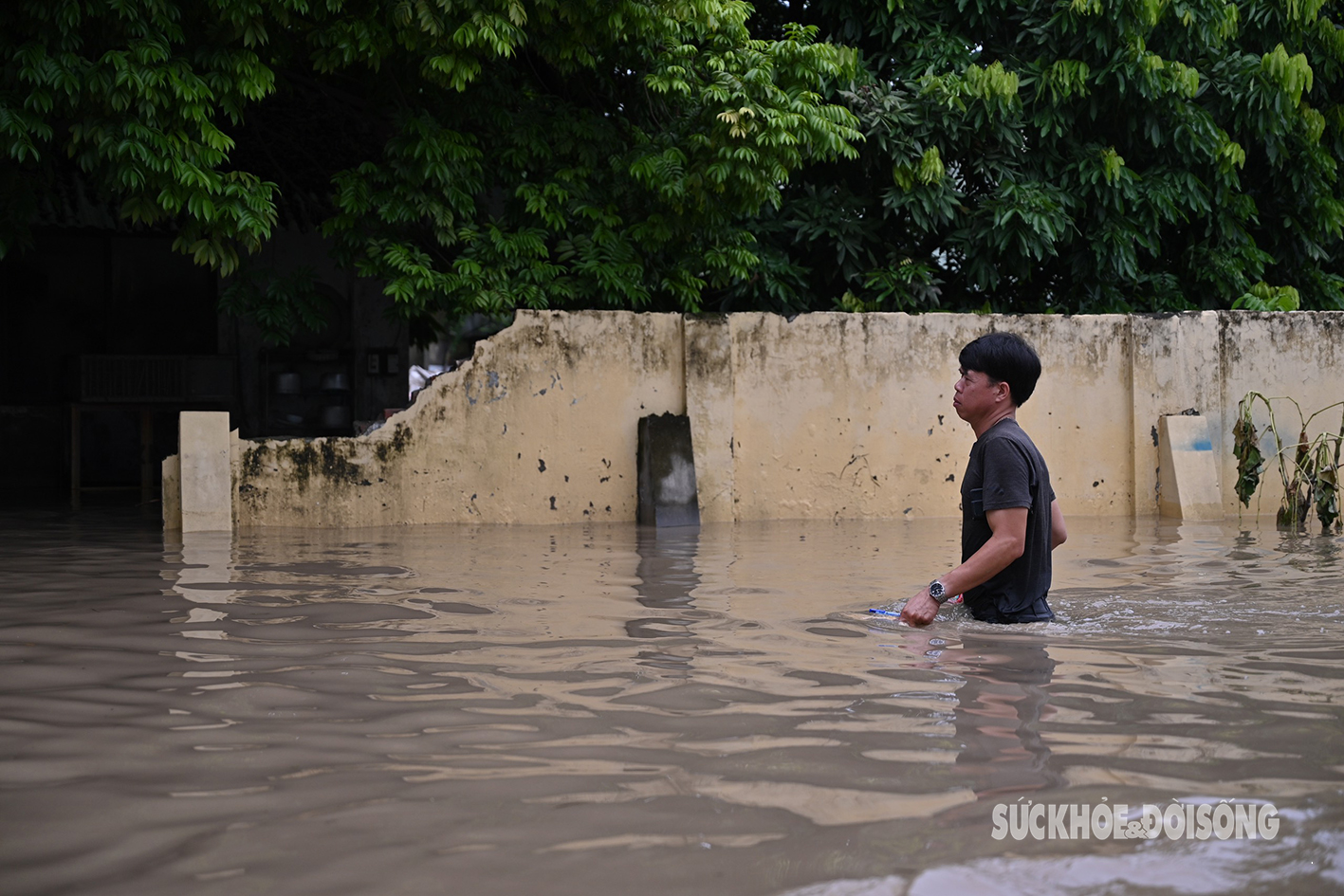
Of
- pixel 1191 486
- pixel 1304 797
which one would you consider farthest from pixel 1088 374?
pixel 1304 797

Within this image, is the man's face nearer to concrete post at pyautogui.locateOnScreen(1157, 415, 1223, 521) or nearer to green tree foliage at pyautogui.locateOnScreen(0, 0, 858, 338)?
green tree foliage at pyautogui.locateOnScreen(0, 0, 858, 338)

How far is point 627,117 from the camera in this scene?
34.6 ft

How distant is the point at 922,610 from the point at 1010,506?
1.58 feet

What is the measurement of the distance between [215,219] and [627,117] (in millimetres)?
3899

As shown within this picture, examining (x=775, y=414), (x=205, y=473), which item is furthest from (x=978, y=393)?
(x=205, y=473)

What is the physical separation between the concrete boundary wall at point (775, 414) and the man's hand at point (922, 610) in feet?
Result: 16.5

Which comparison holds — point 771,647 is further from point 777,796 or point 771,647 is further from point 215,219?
point 215,219

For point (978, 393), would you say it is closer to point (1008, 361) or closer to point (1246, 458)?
point (1008, 361)

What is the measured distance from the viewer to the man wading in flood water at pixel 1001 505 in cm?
415

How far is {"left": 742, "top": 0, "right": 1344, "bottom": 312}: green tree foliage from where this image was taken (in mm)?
11219

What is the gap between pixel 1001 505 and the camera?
416cm

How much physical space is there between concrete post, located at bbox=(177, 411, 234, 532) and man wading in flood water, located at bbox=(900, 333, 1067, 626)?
5.69 meters

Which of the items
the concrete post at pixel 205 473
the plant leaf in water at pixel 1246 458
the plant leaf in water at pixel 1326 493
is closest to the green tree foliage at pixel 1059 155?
the plant leaf in water at pixel 1246 458

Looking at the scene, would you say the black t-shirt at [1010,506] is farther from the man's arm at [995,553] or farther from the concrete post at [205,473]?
the concrete post at [205,473]
